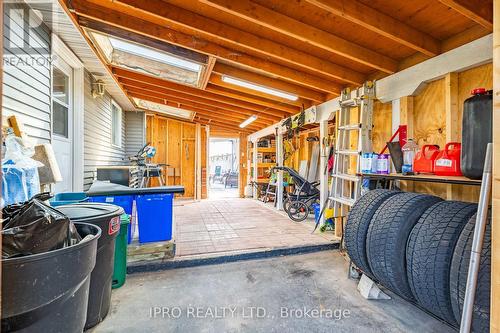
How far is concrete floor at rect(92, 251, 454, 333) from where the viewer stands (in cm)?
171

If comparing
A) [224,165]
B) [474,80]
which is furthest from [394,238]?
[224,165]

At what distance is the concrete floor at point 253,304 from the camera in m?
1.71

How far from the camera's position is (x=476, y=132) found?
5.01 feet

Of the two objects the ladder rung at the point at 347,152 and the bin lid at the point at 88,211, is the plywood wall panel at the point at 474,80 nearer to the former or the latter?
the ladder rung at the point at 347,152

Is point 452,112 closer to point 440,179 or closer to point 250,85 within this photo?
point 440,179

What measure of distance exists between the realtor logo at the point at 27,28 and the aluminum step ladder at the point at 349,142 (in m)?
3.31

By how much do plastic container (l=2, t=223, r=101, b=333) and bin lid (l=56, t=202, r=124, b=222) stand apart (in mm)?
508

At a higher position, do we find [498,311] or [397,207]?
[397,207]

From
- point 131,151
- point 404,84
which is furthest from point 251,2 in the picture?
point 131,151

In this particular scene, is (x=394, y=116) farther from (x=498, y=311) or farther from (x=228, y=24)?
(x=498, y=311)

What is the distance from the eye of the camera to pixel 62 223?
1.09 meters

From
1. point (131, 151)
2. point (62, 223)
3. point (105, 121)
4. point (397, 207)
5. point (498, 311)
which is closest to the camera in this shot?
point (498, 311)

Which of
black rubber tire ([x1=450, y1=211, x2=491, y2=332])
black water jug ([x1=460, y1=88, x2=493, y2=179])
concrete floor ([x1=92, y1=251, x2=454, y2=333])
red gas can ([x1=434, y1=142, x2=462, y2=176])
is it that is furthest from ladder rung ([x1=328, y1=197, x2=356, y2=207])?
black rubber tire ([x1=450, y1=211, x2=491, y2=332])

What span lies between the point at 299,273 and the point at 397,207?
1.21 meters
